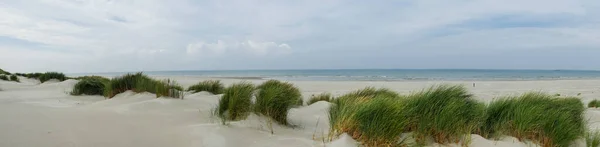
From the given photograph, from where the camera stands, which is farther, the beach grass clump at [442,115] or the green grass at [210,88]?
the green grass at [210,88]

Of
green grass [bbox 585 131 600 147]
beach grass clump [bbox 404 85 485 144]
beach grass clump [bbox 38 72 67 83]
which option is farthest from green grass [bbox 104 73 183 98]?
beach grass clump [bbox 38 72 67 83]

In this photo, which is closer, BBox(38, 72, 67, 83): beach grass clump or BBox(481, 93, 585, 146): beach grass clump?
BBox(481, 93, 585, 146): beach grass clump

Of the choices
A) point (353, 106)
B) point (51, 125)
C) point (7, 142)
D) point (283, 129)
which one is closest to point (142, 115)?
point (51, 125)


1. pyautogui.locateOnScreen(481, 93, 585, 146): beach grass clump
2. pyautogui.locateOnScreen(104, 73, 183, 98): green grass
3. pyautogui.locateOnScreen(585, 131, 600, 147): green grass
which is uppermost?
pyautogui.locateOnScreen(104, 73, 183, 98): green grass

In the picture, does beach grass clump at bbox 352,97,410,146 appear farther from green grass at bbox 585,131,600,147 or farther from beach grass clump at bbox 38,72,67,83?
beach grass clump at bbox 38,72,67,83

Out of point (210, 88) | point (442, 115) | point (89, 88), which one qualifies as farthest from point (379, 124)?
point (89, 88)

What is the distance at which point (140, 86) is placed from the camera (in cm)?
760

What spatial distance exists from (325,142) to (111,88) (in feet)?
21.0

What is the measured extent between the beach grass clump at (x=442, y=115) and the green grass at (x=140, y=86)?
16.3ft

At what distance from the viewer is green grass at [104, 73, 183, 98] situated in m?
7.15

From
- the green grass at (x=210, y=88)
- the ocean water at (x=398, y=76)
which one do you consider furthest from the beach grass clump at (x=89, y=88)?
the ocean water at (x=398, y=76)

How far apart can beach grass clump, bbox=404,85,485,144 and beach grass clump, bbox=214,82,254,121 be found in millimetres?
2163

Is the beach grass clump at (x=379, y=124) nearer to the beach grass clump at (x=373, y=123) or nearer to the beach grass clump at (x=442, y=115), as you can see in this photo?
the beach grass clump at (x=373, y=123)

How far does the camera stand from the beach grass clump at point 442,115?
12.4 feet
